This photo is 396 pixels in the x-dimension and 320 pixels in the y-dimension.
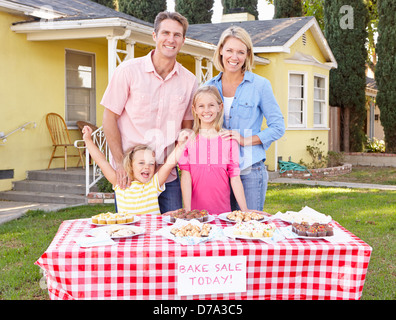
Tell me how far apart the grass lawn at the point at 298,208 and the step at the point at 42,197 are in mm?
674

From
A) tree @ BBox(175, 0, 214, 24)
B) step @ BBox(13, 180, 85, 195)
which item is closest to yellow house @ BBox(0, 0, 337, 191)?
step @ BBox(13, 180, 85, 195)

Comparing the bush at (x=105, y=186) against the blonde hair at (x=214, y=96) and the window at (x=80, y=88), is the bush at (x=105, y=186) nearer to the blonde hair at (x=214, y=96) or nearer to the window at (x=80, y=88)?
the window at (x=80, y=88)

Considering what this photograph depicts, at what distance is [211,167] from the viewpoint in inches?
139

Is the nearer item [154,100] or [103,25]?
[154,100]

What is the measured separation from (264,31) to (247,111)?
11592 mm

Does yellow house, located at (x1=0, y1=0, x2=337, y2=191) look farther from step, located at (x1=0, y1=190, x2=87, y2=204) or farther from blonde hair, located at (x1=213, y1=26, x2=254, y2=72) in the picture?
blonde hair, located at (x1=213, y1=26, x2=254, y2=72)

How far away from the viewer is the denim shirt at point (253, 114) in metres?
3.55

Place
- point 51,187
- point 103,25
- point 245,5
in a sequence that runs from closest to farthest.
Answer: point 103,25, point 51,187, point 245,5

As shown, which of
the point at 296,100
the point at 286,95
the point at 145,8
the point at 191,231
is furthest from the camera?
the point at 145,8

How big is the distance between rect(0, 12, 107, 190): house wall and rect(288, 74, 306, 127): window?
5752mm

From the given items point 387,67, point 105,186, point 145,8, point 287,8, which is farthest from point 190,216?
point 145,8

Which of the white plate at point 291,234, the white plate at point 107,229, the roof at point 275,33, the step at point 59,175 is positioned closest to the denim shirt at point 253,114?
the white plate at point 291,234

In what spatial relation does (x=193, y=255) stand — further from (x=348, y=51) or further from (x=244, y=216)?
(x=348, y=51)

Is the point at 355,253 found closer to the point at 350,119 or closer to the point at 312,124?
the point at 312,124
